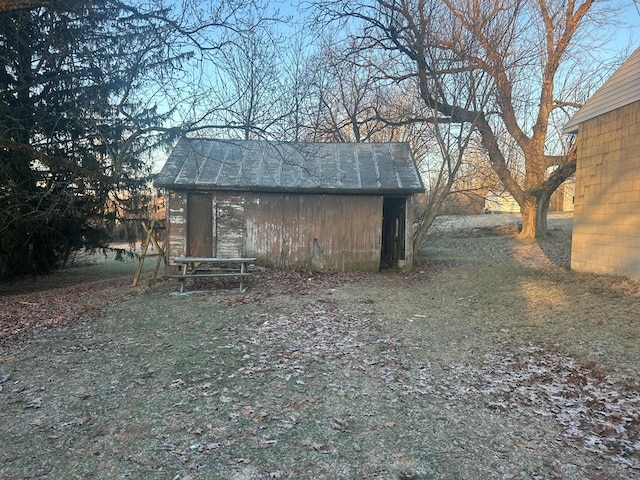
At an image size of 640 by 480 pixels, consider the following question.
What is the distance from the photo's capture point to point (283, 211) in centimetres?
1153

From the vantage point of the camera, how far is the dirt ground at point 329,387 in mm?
2986

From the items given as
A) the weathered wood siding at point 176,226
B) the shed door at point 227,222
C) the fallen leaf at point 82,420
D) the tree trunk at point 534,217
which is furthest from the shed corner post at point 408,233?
the fallen leaf at point 82,420

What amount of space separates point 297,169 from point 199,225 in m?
3.34

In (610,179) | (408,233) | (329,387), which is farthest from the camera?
(408,233)

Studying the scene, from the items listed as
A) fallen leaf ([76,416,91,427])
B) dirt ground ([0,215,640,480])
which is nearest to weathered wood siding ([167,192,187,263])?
dirt ground ([0,215,640,480])

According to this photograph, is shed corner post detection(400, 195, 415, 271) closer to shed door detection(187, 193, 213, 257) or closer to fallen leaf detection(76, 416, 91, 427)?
shed door detection(187, 193, 213, 257)

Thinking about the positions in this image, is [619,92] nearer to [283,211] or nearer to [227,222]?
[283,211]

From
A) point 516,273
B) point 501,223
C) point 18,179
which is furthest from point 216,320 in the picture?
point 501,223

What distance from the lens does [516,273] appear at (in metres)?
10.5

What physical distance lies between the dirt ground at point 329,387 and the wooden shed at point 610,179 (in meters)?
0.90

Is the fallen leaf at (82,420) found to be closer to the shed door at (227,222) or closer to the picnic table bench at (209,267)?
the picnic table bench at (209,267)

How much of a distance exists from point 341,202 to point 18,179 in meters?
8.35

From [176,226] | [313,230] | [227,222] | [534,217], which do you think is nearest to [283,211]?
[313,230]

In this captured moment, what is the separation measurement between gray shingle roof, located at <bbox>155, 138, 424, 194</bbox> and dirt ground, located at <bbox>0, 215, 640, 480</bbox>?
379 centimetres
